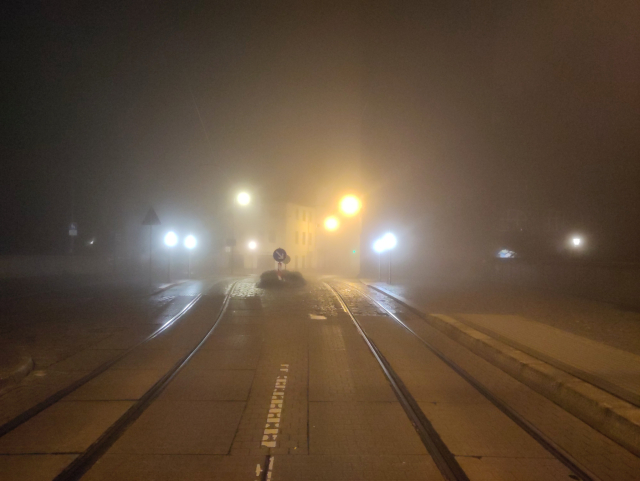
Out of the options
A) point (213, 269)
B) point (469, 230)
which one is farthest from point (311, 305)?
point (213, 269)

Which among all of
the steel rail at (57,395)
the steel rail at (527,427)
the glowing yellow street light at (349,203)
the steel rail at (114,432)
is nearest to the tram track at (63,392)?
the steel rail at (57,395)

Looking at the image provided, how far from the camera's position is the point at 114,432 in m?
5.36

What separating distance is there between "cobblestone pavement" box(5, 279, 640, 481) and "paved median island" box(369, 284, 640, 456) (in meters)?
0.19

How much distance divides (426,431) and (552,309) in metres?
11.0

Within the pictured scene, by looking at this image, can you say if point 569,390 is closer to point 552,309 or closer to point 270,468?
point 270,468

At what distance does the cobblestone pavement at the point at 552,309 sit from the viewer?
10938 millimetres

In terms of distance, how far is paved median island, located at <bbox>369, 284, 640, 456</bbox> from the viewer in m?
5.34

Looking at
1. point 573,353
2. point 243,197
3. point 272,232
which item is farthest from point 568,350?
point 272,232

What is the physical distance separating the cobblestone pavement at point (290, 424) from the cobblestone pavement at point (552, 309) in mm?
3321

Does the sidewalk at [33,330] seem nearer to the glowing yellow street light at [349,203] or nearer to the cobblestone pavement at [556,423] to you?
the cobblestone pavement at [556,423]

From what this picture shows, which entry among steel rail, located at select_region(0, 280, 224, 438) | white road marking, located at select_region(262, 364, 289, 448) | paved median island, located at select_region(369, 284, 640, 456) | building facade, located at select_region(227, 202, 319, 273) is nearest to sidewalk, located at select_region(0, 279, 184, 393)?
steel rail, located at select_region(0, 280, 224, 438)

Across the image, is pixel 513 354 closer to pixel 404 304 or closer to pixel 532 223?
pixel 404 304

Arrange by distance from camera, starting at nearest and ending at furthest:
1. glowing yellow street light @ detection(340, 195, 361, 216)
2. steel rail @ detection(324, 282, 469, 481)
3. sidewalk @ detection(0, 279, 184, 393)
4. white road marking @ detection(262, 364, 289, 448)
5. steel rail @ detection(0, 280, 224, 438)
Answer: steel rail @ detection(324, 282, 469, 481)
white road marking @ detection(262, 364, 289, 448)
steel rail @ detection(0, 280, 224, 438)
sidewalk @ detection(0, 279, 184, 393)
glowing yellow street light @ detection(340, 195, 361, 216)

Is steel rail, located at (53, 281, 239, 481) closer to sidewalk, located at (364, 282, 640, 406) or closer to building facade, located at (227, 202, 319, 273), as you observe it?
sidewalk, located at (364, 282, 640, 406)
